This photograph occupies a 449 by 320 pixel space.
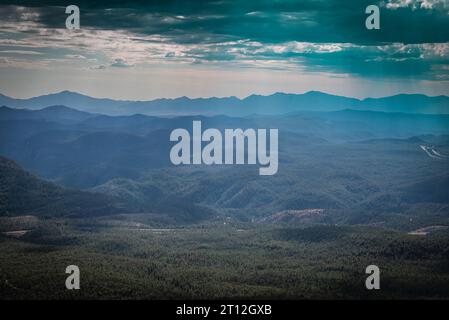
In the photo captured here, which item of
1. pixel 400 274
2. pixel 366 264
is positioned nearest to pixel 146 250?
pixel 366 264

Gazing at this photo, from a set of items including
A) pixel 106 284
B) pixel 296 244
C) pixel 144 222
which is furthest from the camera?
pixel 144 222

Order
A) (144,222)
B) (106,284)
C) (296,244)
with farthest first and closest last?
(144,222), (296,244), (106,284)

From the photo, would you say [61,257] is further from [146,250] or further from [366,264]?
[366,264]

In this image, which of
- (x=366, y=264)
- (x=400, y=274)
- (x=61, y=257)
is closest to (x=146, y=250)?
(x=61, y=257)
